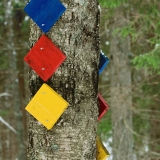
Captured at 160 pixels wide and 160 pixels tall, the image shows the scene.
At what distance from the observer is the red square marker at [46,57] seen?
5.34ft

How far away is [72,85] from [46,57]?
190 millimetres

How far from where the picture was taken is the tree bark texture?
65.7 inches

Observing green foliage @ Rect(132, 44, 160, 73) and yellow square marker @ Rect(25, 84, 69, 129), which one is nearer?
yellow square marker @ Rect(25, 84, 69, 129)

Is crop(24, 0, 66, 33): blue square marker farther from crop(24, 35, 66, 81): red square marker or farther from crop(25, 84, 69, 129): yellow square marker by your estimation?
crop(25, 84, 69, 129): yellow square marker

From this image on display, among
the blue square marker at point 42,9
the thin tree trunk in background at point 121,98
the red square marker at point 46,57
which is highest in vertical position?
the blue square marker at point 42,9

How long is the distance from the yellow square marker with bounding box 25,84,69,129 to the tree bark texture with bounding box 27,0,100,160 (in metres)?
0.05

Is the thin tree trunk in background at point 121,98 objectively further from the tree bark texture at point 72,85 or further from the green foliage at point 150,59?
the tree bark texture at point 72,85

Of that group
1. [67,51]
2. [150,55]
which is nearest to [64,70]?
[67,51]

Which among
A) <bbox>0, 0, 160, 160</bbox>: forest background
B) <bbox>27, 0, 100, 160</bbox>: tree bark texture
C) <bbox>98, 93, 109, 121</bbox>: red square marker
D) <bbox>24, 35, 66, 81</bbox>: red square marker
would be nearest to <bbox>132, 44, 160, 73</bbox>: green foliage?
<bbox>0, 0, 160, 160</bbox>: forest background

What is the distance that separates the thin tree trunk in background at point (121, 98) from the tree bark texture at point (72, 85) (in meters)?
4.81

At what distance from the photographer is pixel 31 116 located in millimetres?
1751

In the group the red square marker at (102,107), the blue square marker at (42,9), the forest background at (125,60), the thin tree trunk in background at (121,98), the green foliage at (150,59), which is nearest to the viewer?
the blue square marker at (42,9)

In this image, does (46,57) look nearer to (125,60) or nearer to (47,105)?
(47,105)

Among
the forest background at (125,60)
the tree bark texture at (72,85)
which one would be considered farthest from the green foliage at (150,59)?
the tree bark texture at (72,85)
